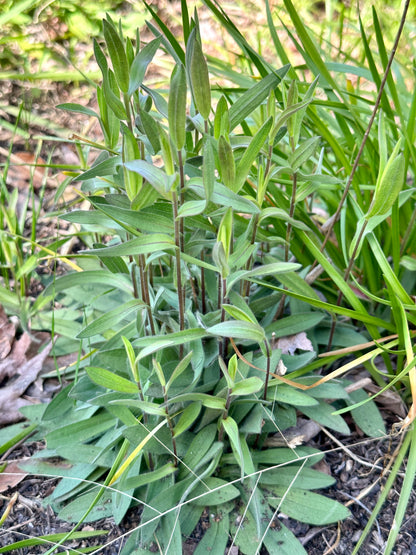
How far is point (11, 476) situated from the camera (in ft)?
4.20

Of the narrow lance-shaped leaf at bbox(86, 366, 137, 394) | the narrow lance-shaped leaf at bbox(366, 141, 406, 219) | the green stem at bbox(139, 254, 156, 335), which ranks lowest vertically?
the narrow lance-shaped leaf at bbox(86, 366, 137, 394)

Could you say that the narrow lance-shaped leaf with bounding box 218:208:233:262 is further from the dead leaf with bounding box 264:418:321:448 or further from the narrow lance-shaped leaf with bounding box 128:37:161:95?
the dead leaf with bounding box 264:418:321:448

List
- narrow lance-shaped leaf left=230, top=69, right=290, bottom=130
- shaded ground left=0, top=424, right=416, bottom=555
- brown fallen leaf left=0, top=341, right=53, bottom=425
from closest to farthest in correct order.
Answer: narrow lance-shaped leaf left=230, top=69, right=290, bottom=130 → shaded ground left=0, top=424, right=416, bottom=555 → brown fallen leaf left=0, top=341, right=53, bottom=425

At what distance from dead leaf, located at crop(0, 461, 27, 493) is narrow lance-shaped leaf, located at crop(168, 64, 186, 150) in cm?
91

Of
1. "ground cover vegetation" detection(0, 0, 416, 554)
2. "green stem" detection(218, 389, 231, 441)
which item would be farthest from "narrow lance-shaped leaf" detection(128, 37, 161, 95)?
"green stem" detection(218, 389, 231, 441)

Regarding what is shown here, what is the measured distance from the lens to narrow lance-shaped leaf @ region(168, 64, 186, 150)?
2.60 feet

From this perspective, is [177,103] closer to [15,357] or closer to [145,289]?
[145,289]

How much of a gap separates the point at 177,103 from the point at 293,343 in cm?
75

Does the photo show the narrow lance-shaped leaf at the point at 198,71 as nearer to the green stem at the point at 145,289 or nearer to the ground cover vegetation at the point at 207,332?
the ground cover vegetation at the point at 207,332

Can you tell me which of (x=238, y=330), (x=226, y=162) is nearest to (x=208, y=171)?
(x=226, y=162)

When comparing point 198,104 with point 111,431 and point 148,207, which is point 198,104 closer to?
point 148,207

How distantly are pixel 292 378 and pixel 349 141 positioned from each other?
732 millimetres

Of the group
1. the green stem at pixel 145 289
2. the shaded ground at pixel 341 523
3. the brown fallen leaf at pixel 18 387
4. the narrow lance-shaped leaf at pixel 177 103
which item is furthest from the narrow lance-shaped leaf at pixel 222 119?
the brown fallen leaf at pixel 18 387

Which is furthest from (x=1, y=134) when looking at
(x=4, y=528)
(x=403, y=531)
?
(x=403, y=531)
